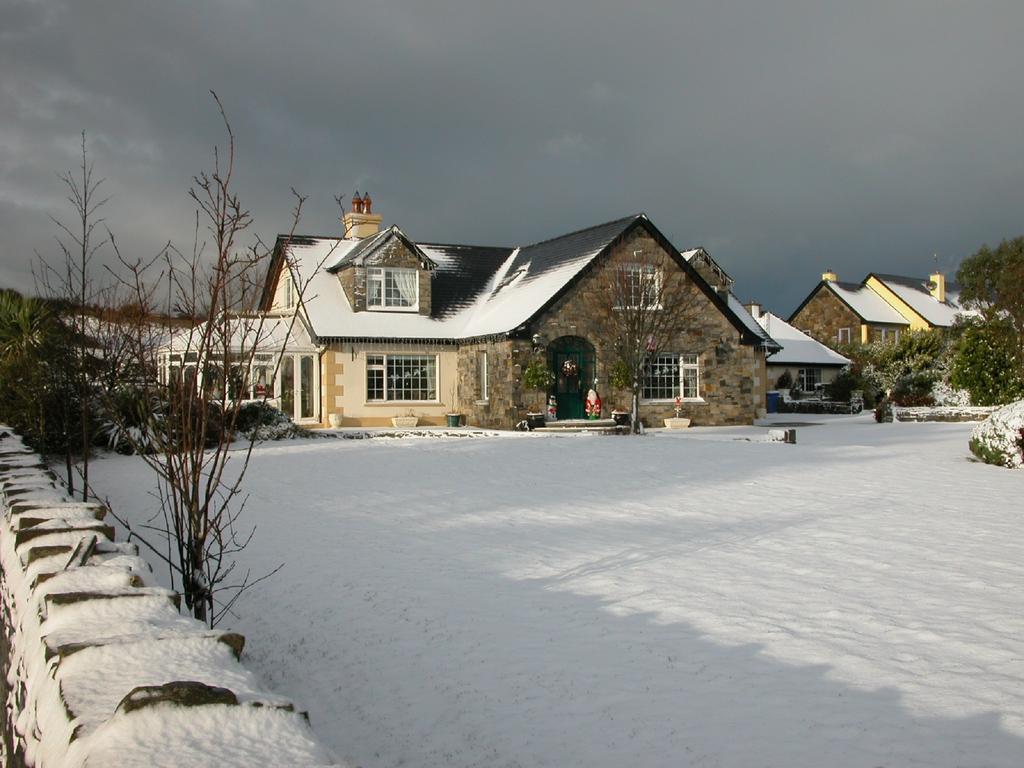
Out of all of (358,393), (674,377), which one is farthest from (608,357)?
(358,393)

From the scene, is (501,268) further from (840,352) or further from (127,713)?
(127,713)

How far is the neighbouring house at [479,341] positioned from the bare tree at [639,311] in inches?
6.5

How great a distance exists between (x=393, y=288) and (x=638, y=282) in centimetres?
839

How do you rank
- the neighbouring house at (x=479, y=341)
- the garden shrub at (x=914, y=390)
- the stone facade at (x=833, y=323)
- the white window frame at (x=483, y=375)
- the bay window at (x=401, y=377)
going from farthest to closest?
the stone facade at (x=833, y=323)
the garden shrub at (x=914, y=390)
the bay window at (x=401, y=377)
the white window frame at (x=483, y=375)
the neighbouring house at (x=479, y=341)

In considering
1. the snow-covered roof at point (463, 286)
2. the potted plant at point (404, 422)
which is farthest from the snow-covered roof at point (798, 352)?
the potted plant at point (404, 422)

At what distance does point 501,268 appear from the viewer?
109 ft

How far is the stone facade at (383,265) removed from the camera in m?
28.8

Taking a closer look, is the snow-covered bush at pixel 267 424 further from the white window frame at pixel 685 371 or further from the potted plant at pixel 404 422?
the white window frame at pixel 685 371

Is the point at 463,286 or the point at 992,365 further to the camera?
the point at 992,365

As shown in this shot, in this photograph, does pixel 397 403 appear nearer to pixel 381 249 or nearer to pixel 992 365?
pixel 381 249

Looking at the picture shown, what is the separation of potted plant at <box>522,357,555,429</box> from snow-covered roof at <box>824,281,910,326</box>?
114 feet

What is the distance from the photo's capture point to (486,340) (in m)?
27.0

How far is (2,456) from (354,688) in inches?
287

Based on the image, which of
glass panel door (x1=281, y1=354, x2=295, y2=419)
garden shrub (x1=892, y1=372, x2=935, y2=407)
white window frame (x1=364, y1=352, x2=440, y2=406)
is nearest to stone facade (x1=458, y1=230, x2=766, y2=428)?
white window frame (x1=364, y1=352, x2=440, y2=406)
